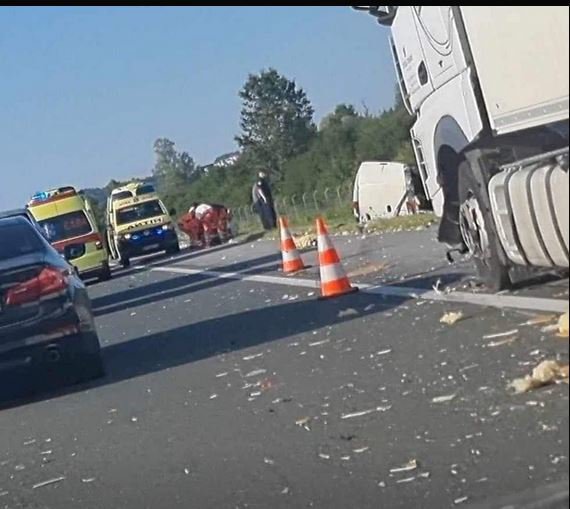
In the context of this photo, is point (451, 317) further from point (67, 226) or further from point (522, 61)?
point (67, 226)

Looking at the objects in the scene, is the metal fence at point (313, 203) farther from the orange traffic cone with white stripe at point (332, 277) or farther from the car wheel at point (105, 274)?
the orange traffic cone with white stripe at point (332, 277)

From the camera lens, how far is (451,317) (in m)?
9.03

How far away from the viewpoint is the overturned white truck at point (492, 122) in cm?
312

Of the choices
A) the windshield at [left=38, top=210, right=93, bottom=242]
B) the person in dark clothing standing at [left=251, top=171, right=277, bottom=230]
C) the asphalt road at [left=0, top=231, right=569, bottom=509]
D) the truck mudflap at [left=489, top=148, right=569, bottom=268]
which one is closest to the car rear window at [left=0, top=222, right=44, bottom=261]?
the asphalt road at [left=0, top=231, right=569, bottom=509]

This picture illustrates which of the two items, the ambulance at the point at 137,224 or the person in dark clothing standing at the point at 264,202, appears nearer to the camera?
the person in dark clothing standing at the point at 264,202

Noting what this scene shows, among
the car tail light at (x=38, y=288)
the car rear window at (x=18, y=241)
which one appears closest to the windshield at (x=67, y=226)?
the car rear window at (x=18, y=241)

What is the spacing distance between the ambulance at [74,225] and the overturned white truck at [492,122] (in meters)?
19.3

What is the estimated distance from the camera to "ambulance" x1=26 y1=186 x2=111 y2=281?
31094 millimetres

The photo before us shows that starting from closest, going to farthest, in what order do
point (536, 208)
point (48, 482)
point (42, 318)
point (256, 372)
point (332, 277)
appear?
point (536, 208) < point (48, 482) < point (256, 372) < point (42, 318) < point (332, 277)

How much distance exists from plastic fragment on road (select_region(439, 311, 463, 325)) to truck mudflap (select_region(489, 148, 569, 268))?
2.44 metres

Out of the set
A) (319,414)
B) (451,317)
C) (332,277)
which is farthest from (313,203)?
(319,414)

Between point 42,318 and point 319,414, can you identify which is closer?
point 319,414

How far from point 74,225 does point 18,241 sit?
20990 millimetres

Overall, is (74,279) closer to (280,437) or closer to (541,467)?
(280,437)
